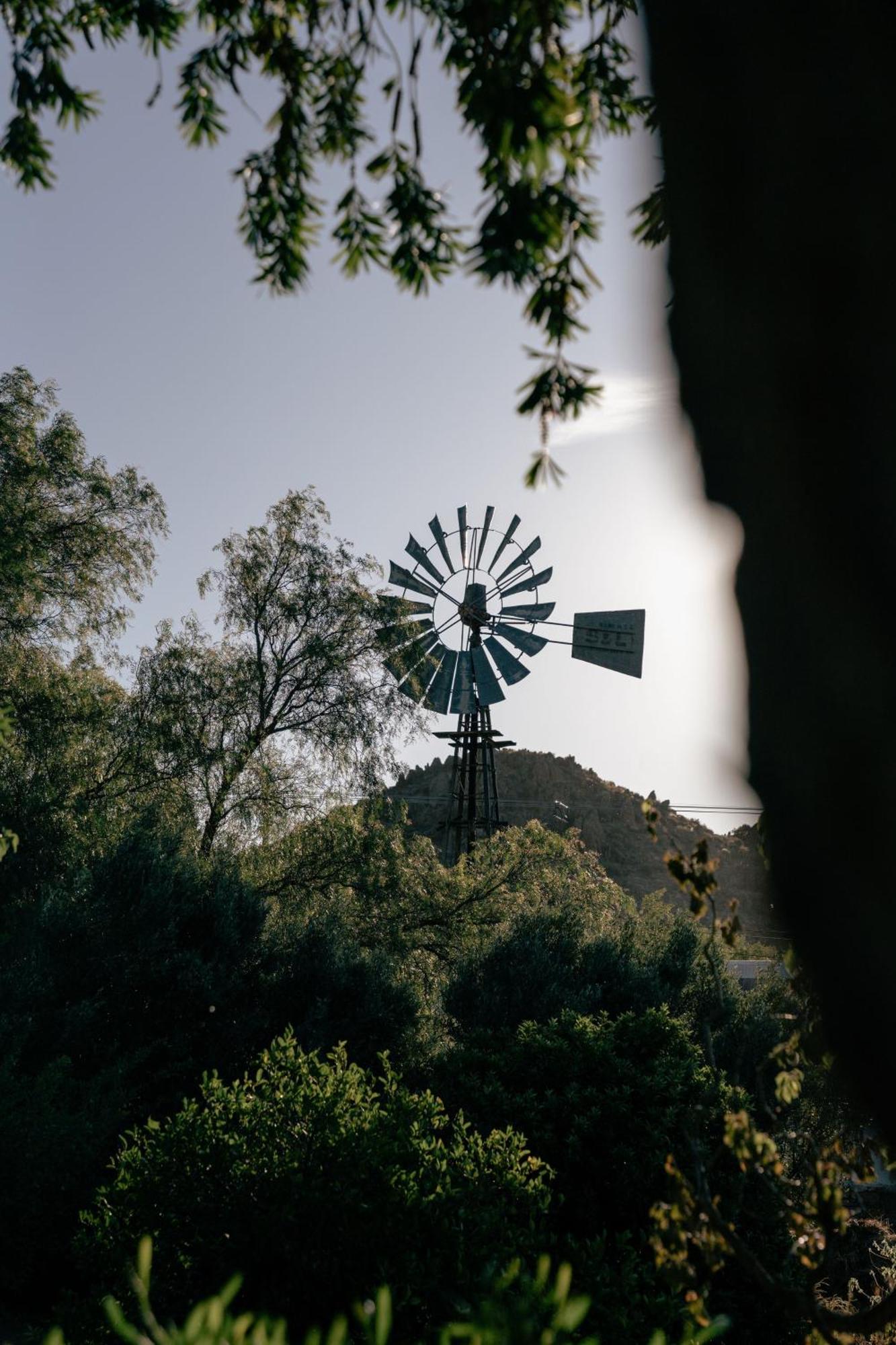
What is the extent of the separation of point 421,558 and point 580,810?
148 ft

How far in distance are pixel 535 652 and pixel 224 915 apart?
1260 centimetres

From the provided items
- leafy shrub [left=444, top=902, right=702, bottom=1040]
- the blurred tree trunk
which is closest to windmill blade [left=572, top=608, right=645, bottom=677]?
leafy shrub [left=444, top=902, right=702, bottom=1040]

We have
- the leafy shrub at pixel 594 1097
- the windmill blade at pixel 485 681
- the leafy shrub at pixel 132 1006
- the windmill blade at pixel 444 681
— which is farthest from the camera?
the windmill blade at pixel 485 681

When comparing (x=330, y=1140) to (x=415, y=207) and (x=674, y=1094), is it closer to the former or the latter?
(x=674, y=1094)

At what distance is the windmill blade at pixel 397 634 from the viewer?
1708 cm

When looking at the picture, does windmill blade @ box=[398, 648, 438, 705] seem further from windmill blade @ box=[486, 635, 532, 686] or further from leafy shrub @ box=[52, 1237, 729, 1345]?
leafy shrub @ box=[52, 1237, 729, 1345]

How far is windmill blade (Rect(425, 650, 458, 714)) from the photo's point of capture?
73.7ft

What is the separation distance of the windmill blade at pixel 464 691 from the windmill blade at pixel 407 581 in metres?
2.19

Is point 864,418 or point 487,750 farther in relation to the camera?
point 487,750

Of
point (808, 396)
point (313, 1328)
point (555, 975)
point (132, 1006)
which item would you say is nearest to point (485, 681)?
point (555, 975)

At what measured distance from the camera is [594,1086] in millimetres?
8062

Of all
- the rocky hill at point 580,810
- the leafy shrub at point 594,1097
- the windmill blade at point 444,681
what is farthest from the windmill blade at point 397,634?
the rocky hill at point 580,810

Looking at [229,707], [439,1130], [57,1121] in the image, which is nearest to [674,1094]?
[439,1130]

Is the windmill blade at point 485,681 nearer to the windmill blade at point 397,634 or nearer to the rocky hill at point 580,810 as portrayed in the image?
the windmill blade at point 397,634
